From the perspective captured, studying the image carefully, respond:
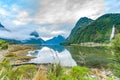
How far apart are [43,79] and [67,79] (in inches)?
355

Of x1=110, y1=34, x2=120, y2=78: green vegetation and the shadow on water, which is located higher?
x1=110, y1=34, x2=120, y2=78: green vegetation

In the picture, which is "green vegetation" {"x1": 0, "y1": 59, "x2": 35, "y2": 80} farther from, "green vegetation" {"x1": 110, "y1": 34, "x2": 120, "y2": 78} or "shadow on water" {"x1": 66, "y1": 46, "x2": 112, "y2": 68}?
"shadow on water" {"x1": 66, "y1": 46, "x2": 112, "y2": 68}


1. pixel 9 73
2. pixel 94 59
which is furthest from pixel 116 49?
pixel 94 59

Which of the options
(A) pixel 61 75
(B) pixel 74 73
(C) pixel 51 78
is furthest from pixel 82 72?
(C) pixel 51 78

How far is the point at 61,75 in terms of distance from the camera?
45.3 ft

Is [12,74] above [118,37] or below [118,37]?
below

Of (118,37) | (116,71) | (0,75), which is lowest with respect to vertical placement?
(116,71)

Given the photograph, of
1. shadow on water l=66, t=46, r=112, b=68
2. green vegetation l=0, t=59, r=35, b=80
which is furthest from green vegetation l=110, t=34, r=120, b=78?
shadow on water l=66, t=46, r=112, b=68

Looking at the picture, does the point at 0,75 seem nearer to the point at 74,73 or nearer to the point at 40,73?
the point at 40,73

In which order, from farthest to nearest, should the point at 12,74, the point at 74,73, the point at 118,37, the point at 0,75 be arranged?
1. the point at 118,37
2. the point at 74,73
3. the point at 12,74
4. the point at 0,75

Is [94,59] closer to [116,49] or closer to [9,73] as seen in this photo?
[116,49]

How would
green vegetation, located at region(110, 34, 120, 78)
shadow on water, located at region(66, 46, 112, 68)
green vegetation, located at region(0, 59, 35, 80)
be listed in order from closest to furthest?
green vegetation, located at region(0, 59, 35, 80) → green vegetation, located at region(110, 34, 120, 78) → shadow on water, located at region(66, 46, 112, 68)

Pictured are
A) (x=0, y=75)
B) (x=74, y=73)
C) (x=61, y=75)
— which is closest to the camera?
(x=0, y=75)

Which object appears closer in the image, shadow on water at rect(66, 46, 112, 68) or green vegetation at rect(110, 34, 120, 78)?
green vegetation at rect(110, 34, 120, 78)
